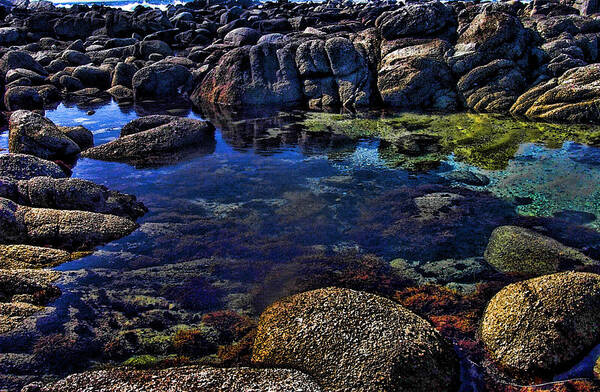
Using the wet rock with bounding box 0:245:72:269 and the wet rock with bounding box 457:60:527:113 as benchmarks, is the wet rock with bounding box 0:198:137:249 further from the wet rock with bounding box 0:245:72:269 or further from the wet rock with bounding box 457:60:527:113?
the wet rock with bounding box 457:60:527:113

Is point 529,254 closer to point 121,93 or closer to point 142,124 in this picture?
point 142,124

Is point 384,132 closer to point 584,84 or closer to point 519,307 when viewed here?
point 584,84

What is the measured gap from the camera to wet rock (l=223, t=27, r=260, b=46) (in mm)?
36500

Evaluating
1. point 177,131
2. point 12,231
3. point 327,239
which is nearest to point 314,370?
point 327,239

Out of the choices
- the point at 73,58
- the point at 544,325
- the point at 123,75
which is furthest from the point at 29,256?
the point at 73,58

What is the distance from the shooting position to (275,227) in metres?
10.4

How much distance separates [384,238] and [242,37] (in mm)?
31923

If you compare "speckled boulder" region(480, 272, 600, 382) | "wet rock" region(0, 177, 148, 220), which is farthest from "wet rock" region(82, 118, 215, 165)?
"speckled boulder" region(480, 272, 600, 382)

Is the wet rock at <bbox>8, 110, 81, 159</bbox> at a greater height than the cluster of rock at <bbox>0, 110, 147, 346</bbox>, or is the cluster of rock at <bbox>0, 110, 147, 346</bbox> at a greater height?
the wet rock at <bbox>8, 110, 81, 159</bbox>

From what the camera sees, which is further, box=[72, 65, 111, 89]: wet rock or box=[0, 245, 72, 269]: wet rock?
box=[72, 65, 111, 89]: wet rock

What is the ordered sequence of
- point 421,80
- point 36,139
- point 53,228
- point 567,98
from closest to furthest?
point 53,228
point 36,139
point 567,98
point 421,80

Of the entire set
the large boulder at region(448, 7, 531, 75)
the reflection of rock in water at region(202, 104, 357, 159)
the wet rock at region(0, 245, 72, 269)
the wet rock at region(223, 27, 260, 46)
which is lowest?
the wet rock at region(0, 245, 72, 269)

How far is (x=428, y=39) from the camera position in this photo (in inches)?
920

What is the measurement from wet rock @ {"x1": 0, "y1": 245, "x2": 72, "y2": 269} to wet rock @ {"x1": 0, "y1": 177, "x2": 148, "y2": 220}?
1951mm
